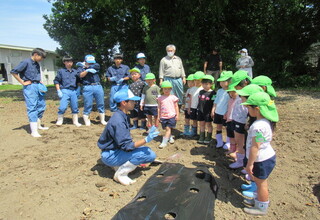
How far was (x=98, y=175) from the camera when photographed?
3621mm

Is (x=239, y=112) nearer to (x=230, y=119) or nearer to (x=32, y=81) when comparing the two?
(x=230, y=119)

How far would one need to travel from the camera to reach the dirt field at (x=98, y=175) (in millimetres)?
2824

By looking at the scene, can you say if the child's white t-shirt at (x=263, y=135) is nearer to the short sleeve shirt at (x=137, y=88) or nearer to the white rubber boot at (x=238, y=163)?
the white rubber boot at (x=238, y=163)

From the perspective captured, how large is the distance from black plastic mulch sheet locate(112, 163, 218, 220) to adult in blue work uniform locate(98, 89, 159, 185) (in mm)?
434

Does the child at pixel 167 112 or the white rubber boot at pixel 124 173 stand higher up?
the child at pixel 167 112

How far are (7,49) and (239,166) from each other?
96.5 ft

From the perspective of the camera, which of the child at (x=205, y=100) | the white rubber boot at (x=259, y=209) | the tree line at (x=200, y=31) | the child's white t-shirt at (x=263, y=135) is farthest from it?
the tree line at (x=200, y=31)

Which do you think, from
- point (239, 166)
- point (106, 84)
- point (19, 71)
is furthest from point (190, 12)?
point (239, 166)

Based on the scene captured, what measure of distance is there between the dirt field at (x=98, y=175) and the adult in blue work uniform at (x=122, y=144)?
10.1 inches

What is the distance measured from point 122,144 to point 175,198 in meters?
1.07

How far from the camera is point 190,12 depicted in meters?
→ 12.2

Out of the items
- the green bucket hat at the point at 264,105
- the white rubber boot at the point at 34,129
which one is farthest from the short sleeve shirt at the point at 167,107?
the white rubber boot at the point at 34,129

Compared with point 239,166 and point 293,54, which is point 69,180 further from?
point 293,54

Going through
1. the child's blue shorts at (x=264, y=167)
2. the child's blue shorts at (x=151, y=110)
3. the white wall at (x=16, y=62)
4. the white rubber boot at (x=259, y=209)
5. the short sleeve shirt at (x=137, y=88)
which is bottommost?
the white rubber boot at (x=259, y=209)
